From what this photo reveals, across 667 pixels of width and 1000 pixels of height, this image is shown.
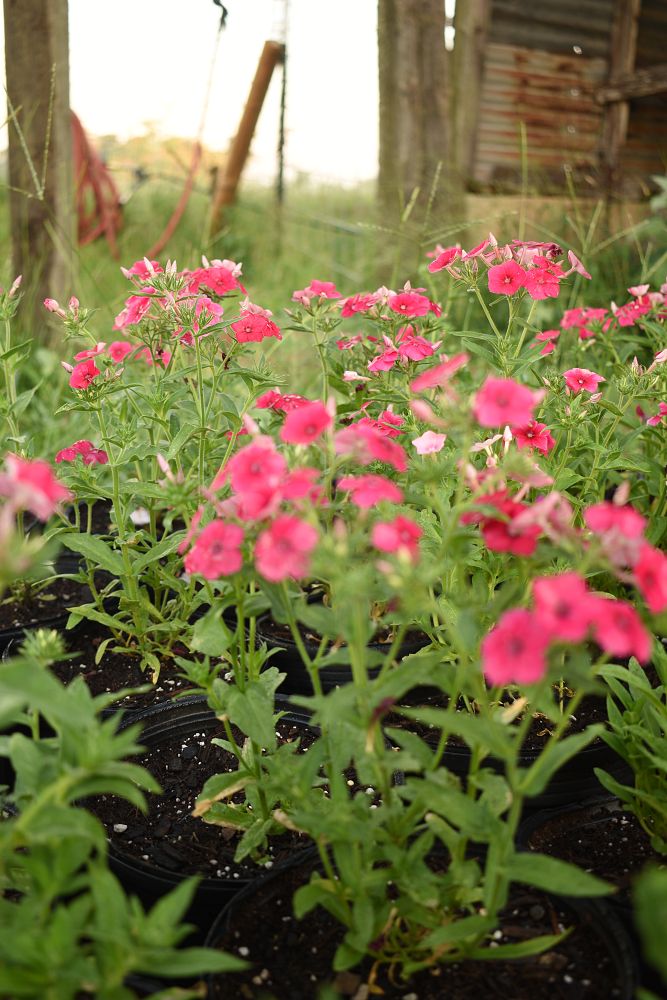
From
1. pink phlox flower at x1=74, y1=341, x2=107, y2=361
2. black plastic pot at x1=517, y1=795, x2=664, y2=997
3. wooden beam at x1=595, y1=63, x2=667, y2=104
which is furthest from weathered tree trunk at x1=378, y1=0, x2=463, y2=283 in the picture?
black plastic pot at x1=517, y1=795, x2=664, y2=997

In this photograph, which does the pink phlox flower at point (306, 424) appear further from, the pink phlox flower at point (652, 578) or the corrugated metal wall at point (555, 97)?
the corrugated metal wall at point (555, 97)

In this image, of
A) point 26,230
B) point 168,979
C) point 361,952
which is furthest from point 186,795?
point 26,230

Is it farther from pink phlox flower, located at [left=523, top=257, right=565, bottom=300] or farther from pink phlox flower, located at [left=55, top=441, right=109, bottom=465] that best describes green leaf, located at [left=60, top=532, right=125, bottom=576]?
pink phlox flower, located at [left=523, top=257, right=565, bottom=300]

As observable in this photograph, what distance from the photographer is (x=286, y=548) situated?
83 centimetres

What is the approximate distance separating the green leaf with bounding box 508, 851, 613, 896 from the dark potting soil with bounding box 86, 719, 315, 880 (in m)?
0.44

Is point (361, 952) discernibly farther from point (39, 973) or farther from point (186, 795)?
point (186, 795)

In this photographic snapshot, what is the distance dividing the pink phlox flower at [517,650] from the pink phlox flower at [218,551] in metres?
0.26

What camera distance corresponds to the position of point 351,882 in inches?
39.3

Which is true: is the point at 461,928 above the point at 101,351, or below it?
below

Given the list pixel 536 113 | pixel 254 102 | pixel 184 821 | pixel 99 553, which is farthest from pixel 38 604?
pixel 536 113

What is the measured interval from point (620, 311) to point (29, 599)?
142cm

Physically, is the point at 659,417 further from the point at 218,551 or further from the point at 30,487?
the point at 30,487

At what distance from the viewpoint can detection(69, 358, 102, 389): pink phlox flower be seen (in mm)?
1588

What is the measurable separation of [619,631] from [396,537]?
0.21m
